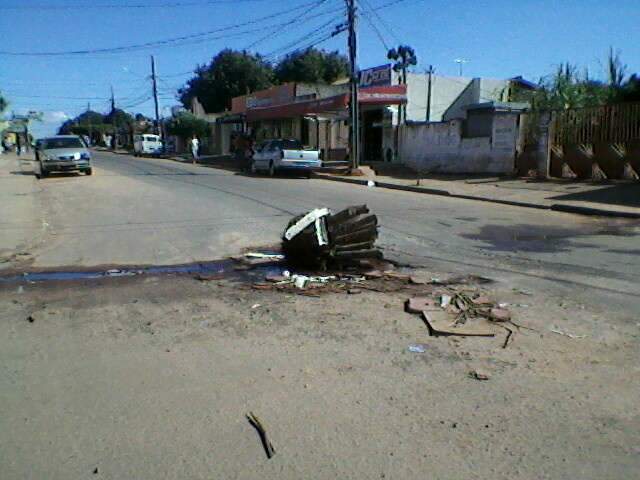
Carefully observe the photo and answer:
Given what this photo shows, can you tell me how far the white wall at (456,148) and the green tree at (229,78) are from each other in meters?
47.0

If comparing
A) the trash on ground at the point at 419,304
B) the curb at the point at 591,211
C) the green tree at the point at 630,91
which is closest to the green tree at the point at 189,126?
the green tree at the point at 630,91

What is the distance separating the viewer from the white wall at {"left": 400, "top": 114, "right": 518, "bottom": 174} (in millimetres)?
21297

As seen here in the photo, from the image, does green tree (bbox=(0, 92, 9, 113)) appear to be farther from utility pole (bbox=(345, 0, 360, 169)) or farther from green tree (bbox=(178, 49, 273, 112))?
utility pole (bbox=(345, 0, 360, 169))

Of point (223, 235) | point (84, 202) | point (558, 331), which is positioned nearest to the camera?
point (558, 331)

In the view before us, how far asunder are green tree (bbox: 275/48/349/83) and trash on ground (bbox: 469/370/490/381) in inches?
2561

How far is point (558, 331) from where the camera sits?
16.5ft

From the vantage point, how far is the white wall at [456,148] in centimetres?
2130

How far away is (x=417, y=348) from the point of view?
4680mm

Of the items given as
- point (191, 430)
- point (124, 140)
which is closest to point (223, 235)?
point (191, 430)

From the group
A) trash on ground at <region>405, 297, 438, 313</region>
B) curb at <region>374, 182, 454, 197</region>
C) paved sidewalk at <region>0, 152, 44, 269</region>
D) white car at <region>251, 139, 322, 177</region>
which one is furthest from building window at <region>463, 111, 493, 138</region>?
trash on ground at <region>405, 297, 438, 313</region>

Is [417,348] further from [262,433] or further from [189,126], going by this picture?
[189,126]

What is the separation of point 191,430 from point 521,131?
19669mm

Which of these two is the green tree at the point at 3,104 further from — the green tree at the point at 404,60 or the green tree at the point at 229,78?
the green tree at the point at 404,60

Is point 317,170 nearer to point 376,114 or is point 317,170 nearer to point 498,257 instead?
point 376,114
